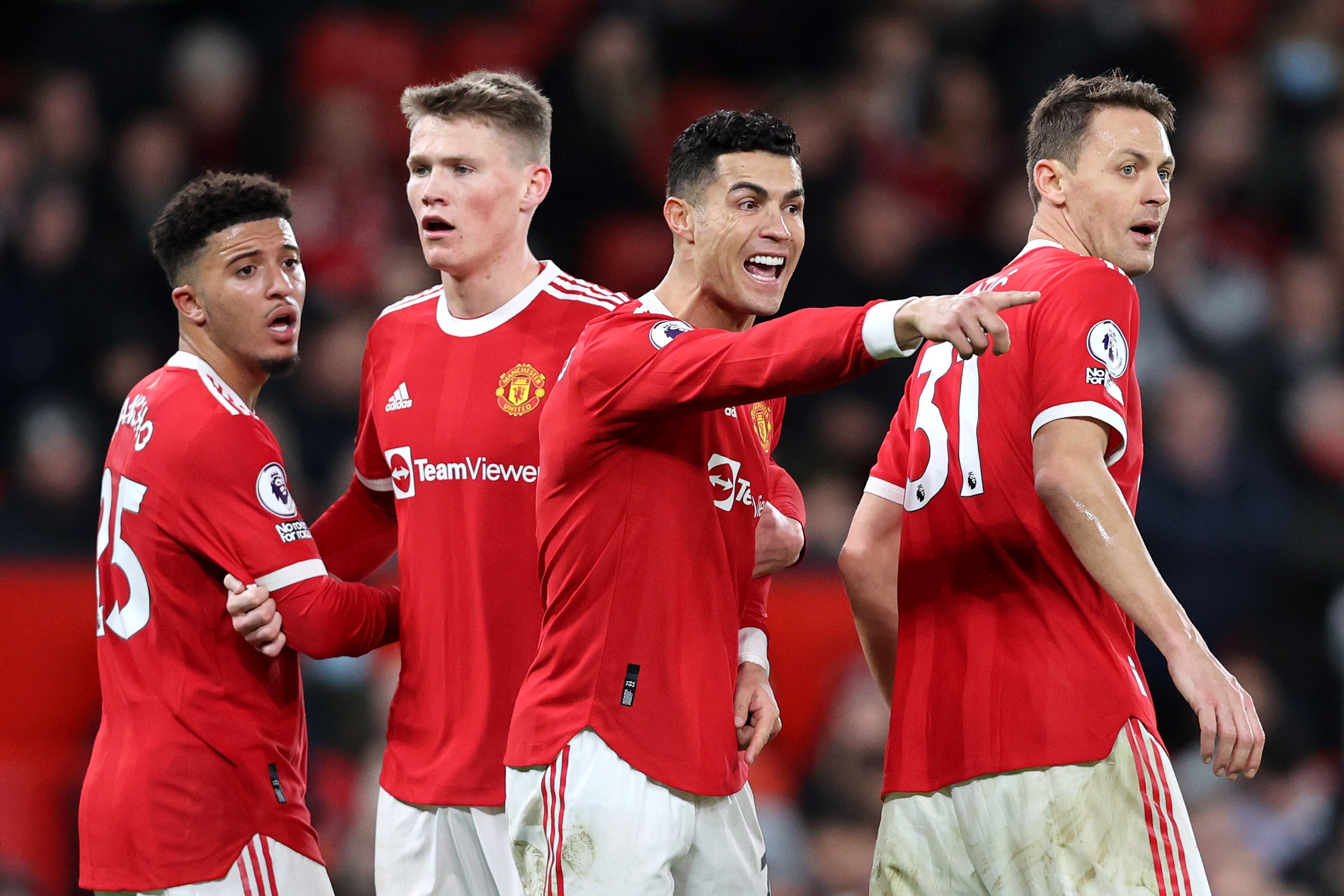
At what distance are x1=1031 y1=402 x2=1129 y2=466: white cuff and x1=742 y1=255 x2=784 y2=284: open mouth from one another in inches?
29.2

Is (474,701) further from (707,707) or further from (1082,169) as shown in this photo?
(1082,169)

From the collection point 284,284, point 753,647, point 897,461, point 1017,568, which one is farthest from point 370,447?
point 1017,568

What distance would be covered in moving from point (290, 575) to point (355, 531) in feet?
1.83

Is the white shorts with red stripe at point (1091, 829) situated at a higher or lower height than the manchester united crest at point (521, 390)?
lower

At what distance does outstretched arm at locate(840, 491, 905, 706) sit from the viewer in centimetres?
432

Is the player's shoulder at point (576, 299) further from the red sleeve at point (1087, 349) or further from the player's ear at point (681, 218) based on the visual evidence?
the red sleeve at point (1087, 349)

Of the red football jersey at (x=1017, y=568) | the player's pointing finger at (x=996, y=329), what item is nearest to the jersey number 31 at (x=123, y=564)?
the red football jersey at (x=1017, y=568)

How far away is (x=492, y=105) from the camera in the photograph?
4559mm

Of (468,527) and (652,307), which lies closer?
(652,307)

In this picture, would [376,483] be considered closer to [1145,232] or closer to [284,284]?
[284,284]

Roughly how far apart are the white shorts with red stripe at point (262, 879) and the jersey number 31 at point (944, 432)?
1.91 meters

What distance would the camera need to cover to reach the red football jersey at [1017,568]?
3.67 m

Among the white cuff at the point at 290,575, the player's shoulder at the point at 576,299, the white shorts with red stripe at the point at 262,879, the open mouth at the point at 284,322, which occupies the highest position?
the player's shoulder at the point at 576,299

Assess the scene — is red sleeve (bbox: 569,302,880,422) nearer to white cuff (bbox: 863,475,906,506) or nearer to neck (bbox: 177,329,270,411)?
white cuff (bbox: 863,475,906,506)
